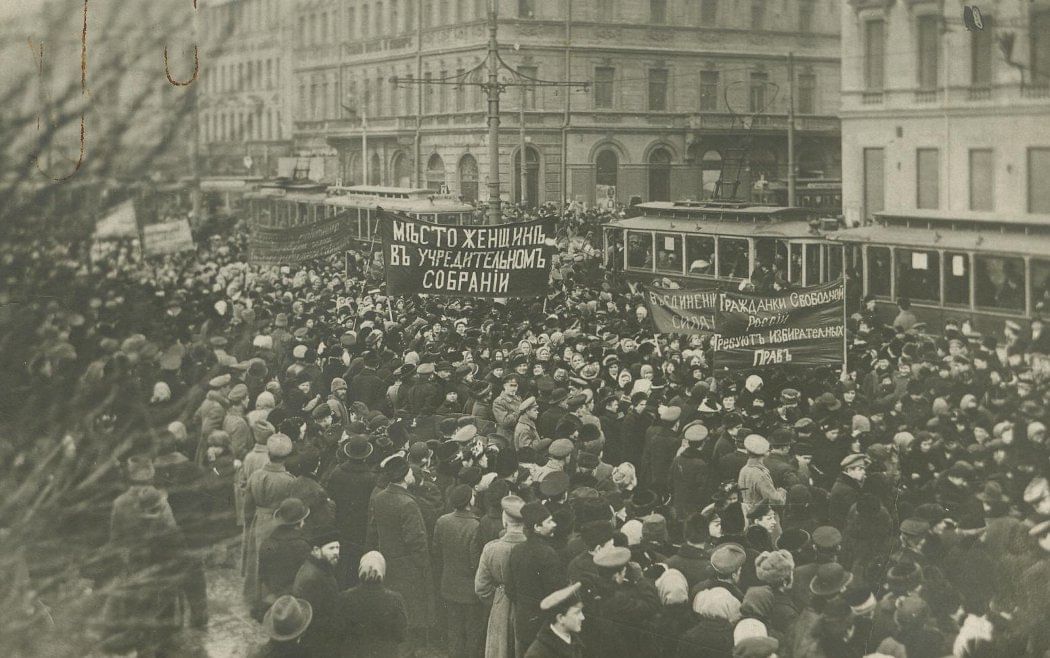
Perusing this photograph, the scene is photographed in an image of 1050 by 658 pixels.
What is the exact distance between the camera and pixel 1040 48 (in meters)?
6.08

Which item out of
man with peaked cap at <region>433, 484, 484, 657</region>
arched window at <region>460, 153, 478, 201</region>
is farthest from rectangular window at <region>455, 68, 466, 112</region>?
man with peaked cap at <region>433, 484, 484, 657</region>

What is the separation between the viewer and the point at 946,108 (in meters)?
6.57

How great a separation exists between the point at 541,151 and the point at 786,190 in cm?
207

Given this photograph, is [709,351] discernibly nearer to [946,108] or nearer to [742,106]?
[742,106]

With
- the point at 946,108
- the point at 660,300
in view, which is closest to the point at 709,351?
the point at 660,300

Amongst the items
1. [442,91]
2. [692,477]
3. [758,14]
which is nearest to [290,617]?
[692,477]

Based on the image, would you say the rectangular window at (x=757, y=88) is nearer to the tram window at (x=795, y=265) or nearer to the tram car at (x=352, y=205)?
the tram window at (x=795, y=265)

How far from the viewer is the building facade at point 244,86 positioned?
798 cm

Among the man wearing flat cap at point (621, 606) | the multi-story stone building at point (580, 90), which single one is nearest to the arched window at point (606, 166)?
the multi-story stone building at point (580, 90)

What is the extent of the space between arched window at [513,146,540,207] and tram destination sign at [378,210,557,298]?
0.69ft

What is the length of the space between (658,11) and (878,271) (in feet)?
8.48

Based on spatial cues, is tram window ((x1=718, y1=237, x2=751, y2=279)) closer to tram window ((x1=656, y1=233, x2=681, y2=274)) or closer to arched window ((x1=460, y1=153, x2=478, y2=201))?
tram window ((x1=656, y1=233, x2=681, y2=274))

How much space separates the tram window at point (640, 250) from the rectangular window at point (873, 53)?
262 cm

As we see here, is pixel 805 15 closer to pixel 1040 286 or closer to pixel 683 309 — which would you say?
pixel 683 309
